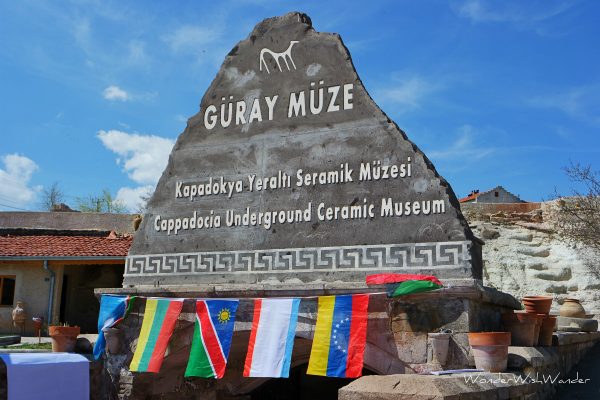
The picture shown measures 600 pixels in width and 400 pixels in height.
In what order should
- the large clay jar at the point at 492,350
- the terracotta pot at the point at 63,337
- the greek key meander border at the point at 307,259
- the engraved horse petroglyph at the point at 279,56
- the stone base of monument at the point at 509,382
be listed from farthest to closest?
the terracotta pot at the point at 63,337 → the engraved horse petroglyph at the point at 279,56 → the greek key meander border at the point at 307,259 → the large clay jar at the point at 492,350 → the stone base of monument at the point at 509,382

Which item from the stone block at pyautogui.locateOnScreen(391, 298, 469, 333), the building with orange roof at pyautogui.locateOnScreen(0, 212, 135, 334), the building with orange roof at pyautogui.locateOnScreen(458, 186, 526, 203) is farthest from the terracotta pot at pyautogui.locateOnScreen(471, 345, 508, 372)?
the building with orange roof at pyautogui.locateOnScreen(458, 186, 526, 203)

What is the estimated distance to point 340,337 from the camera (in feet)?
21.8

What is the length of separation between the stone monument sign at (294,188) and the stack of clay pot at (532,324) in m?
0.72

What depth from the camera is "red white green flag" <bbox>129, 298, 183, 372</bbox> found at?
7.70m

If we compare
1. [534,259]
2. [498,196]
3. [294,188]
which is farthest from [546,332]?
[498,196]

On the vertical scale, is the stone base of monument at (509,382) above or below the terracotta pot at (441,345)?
below

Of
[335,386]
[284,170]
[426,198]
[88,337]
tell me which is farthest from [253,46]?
[335,386]

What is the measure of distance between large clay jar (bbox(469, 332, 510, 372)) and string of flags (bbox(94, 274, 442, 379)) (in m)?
0.70

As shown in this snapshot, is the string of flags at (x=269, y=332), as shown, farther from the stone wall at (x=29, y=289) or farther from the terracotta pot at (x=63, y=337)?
the stone wall at (x=29, y=289)

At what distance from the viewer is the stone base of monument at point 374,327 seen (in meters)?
6.29

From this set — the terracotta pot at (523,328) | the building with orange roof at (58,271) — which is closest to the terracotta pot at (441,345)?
the terracotta pot at (523,328)

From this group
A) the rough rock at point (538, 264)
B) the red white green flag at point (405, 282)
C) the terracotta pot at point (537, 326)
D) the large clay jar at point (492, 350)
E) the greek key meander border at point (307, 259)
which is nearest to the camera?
the large clay jar at point (492, 350)

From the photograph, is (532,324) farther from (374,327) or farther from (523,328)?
(374,327)

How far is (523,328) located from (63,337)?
19.5 feet
